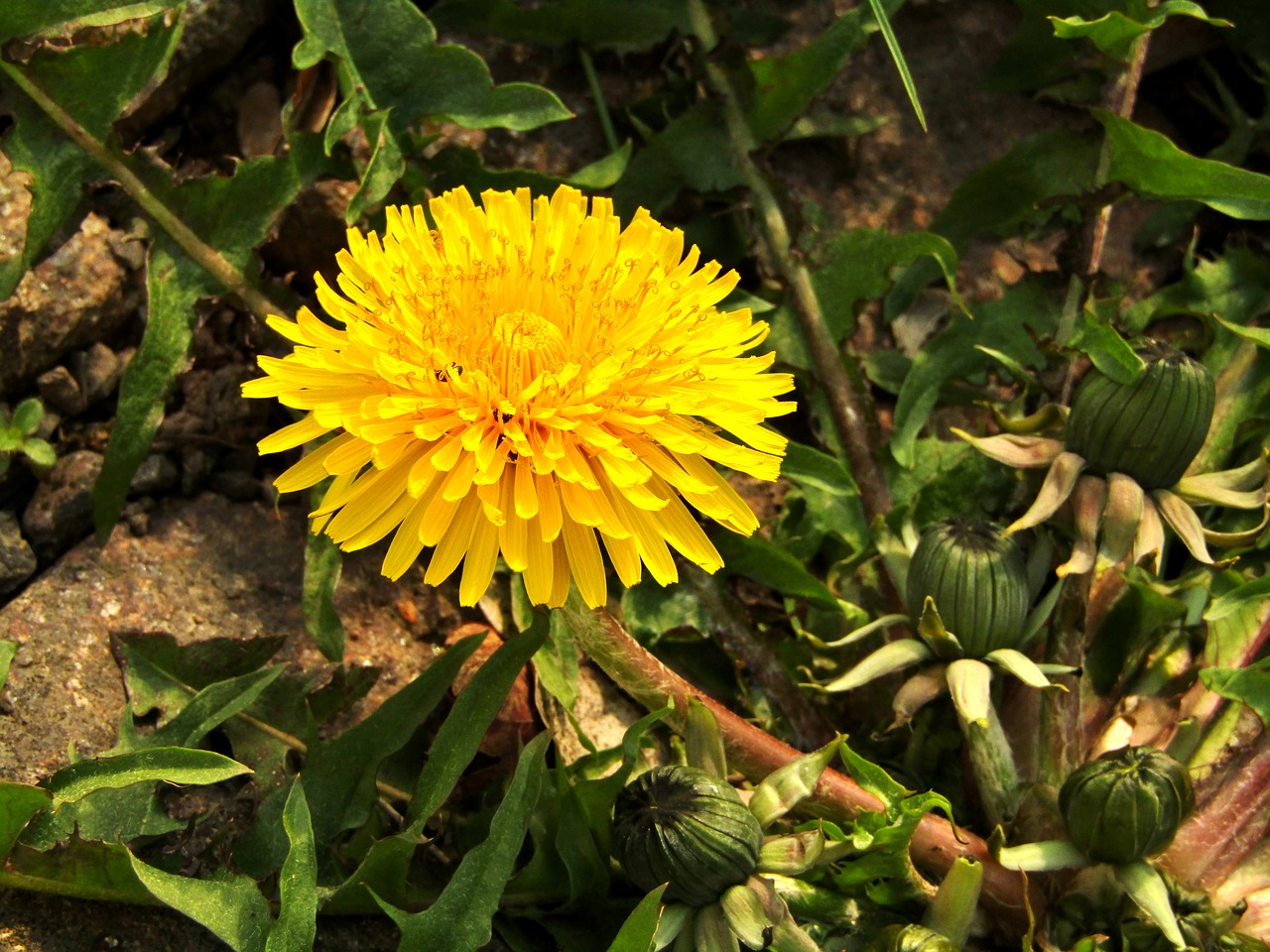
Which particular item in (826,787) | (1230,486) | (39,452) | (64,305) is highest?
(64,305)

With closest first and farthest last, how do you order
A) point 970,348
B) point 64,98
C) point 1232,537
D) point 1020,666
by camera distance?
point 1020,666
point 1232,537
point 64,98
point 970,348

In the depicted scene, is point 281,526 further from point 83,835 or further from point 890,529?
point 890,529

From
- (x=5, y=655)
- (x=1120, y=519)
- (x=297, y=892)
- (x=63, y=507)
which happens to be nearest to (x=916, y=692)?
(x=1120, y=519)

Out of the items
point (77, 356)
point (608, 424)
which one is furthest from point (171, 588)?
point (608, 424)

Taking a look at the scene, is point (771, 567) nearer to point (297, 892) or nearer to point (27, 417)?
point (297, 892)

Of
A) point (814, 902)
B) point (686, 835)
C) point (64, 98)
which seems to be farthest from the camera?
point (64, 98)

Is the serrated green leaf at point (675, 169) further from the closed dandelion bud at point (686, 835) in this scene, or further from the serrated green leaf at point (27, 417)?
the closed dandelion bud at point (686, 835)
